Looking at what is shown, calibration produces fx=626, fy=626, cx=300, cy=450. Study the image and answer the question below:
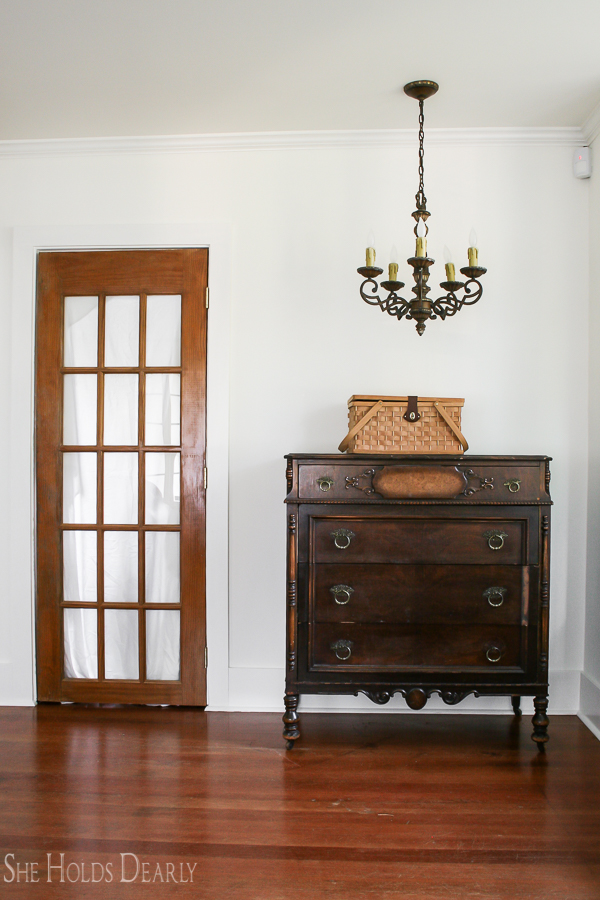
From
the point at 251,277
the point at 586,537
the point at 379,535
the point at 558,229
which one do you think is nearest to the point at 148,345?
the point at 251,277

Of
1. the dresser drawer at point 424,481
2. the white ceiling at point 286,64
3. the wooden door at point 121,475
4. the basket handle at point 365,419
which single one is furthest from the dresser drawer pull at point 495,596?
the white ceiling at point 286,64

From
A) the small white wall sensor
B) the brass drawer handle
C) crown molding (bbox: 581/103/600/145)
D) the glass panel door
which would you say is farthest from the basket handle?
crown molding (bbox: 581/103/600/145)

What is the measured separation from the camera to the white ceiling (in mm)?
2025

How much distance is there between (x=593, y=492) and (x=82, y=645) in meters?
2.39

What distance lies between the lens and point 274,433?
283 centimetres

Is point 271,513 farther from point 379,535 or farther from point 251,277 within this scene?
point 251,277

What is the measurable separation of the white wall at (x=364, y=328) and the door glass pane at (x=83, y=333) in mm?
491

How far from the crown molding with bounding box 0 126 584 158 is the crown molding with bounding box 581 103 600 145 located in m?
0.02

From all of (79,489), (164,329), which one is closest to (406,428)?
(164,329)

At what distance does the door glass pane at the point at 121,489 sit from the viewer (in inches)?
113

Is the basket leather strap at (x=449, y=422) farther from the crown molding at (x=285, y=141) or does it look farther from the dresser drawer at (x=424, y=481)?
the crown molding at (x=285, y=141)

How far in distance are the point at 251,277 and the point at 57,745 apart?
2109 millimetres

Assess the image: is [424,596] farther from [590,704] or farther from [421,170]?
[421,170]

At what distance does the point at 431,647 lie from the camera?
237cm
